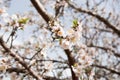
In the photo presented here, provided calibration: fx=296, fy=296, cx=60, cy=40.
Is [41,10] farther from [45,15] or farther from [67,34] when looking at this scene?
[67,34]

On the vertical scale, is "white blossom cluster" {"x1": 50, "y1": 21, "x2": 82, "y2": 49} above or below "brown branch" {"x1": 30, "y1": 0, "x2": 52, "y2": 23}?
below

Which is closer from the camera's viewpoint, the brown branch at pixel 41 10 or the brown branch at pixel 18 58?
the brown branch at pixel 18 58

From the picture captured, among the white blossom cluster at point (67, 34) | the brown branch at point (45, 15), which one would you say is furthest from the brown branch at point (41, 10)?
the white blossom cluster at point (67, 34)

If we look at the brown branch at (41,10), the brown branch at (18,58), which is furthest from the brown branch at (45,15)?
the brown branch at (18,58)

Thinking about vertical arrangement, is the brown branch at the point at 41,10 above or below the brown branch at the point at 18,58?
above

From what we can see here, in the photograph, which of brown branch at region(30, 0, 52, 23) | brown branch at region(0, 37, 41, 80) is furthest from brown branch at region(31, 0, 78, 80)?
brown branch at region(0, 37, 41, 80)

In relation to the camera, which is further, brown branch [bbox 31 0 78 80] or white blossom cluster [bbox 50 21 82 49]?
brown branch [bbox 31 0 78 80]

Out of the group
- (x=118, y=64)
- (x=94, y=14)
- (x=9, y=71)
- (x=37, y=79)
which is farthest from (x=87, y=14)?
(x=37, y=79)

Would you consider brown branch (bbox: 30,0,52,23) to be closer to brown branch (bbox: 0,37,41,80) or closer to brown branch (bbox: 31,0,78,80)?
brown branch (bbox: 31,0,78,80)

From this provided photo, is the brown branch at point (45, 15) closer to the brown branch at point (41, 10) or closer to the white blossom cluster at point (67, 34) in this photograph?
the brown branch at point (41, 10)

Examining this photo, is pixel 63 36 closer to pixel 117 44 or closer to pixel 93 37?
pixel 93 37

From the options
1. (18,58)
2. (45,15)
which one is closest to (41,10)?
(45,15)

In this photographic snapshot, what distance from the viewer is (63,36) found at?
2.82 meters

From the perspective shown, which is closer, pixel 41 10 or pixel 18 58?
pixel 18 58
